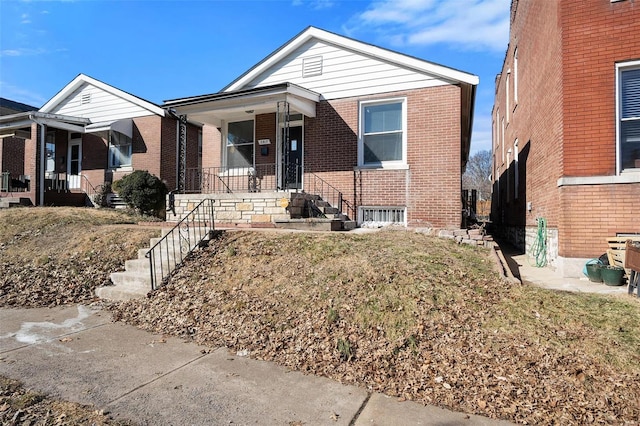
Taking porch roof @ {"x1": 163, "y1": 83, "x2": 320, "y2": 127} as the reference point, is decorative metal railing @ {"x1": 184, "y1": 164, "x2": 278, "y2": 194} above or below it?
below

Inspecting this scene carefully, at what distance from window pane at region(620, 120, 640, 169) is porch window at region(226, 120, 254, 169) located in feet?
31.1

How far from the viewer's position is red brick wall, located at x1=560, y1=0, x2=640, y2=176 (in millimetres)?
6984

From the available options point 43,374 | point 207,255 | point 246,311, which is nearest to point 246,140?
point 207,255

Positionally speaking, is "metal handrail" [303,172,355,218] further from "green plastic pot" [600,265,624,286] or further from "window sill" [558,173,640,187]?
"green plastic pot" [600,265,624,286]

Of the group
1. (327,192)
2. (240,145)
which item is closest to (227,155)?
(240,145)

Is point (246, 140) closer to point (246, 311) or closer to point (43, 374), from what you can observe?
point (246, 311)

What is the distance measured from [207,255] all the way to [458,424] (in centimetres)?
511

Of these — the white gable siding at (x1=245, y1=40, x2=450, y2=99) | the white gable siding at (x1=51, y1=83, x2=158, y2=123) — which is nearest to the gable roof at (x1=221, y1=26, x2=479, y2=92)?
the white gable siding at (x1=245, y1=40, x2=450, y2=99)

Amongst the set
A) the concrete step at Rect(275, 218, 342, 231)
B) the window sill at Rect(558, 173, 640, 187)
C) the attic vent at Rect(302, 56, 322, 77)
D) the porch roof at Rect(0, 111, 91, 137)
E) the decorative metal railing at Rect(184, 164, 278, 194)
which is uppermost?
the attic vent at Rect(302, 56, 322, 77)

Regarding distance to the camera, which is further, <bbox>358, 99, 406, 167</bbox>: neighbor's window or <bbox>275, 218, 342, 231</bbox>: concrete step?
<bbox>358, 99, 406, 167</bbox>: neighbor's window

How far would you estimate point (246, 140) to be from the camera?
12.7m

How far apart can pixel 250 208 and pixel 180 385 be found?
21.9 feet

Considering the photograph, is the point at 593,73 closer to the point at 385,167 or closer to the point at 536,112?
the point at 536,112

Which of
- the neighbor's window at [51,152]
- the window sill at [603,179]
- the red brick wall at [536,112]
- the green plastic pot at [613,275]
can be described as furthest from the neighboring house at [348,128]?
the neighbor's window at [51,152]
